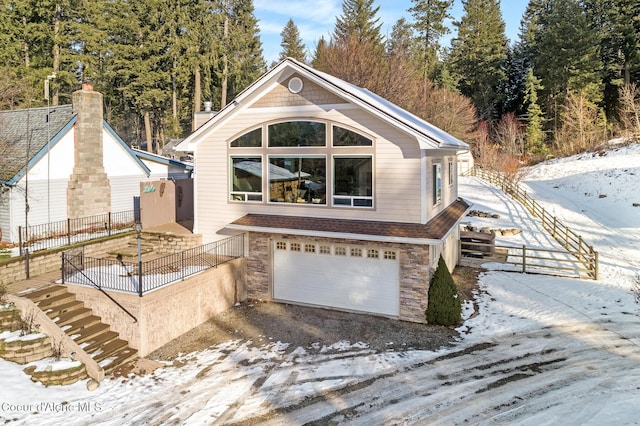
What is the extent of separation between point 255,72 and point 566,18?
37901 mm

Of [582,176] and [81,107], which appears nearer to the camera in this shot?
[81,107]

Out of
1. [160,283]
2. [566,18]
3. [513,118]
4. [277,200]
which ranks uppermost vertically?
[566,18]

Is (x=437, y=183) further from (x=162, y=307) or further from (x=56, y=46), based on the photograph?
(x=56, y=46)

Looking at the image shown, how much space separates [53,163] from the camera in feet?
58.5

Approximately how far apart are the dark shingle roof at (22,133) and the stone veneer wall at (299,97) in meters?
9.86

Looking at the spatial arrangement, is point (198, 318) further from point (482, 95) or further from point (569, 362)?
point (482, 95)

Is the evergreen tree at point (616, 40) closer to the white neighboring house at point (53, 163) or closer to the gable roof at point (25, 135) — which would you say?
the white neighboring house at point (53, 163)

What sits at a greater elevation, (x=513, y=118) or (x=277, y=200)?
(x=513, y=118)

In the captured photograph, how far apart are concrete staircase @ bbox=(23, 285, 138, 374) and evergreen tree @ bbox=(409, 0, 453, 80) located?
5101 centimetres

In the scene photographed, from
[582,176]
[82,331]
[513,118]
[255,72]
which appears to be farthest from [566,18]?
[82,331]

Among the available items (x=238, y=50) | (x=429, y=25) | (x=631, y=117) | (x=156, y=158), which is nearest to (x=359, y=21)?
(x=429, y=25)

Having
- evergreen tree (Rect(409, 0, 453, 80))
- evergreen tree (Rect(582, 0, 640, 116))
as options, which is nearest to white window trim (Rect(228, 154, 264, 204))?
evergreen tree (Rect(409, 0, 453, 80))

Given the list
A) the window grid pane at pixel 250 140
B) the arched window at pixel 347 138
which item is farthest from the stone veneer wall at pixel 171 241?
the arched window at pixel 347 138

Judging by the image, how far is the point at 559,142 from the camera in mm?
47000
